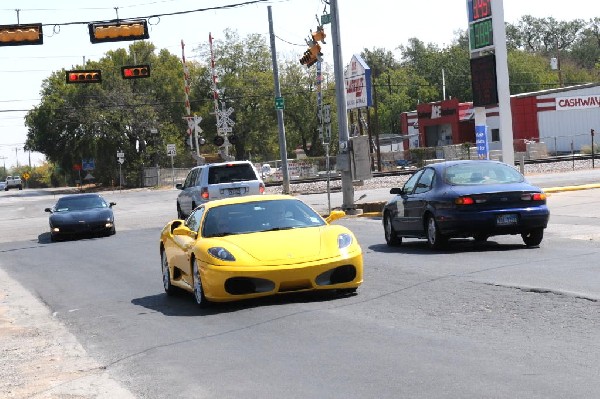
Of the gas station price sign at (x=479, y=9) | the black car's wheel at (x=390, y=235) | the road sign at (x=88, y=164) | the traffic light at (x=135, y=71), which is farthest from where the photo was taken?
the road sign at (x=88, y=164)

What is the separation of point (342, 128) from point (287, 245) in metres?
19.0

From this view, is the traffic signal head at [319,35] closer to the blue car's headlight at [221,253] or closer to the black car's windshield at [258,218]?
the black car's windshield at [258,218]

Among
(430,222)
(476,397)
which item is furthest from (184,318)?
(430,222)

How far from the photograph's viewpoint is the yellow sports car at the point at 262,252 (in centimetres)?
1161

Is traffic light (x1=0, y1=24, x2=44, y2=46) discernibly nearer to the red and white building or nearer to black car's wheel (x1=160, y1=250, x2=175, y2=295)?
black car's wheel (x1=160, y1=250, x2=175, y2=295)

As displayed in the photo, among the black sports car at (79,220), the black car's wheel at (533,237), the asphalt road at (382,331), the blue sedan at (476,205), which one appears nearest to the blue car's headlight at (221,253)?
the asphalt road at (382,331)

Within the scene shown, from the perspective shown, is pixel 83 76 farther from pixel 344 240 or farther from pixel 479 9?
pixel 344 240

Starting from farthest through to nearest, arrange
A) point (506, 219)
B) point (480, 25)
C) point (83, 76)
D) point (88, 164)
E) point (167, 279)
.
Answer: point (88, 164) → point (83, 76) → point (480, 25) → point (506, 219) → point (167, 279)

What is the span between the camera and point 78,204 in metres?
31.5

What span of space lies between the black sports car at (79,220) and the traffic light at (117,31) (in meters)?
4.93

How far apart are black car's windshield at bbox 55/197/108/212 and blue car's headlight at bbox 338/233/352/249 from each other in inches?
788

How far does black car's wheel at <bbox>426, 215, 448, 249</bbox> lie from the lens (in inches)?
680

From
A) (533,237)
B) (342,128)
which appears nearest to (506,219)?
(533,237)

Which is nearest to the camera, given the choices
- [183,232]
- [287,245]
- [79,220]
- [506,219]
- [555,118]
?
[287,245]
